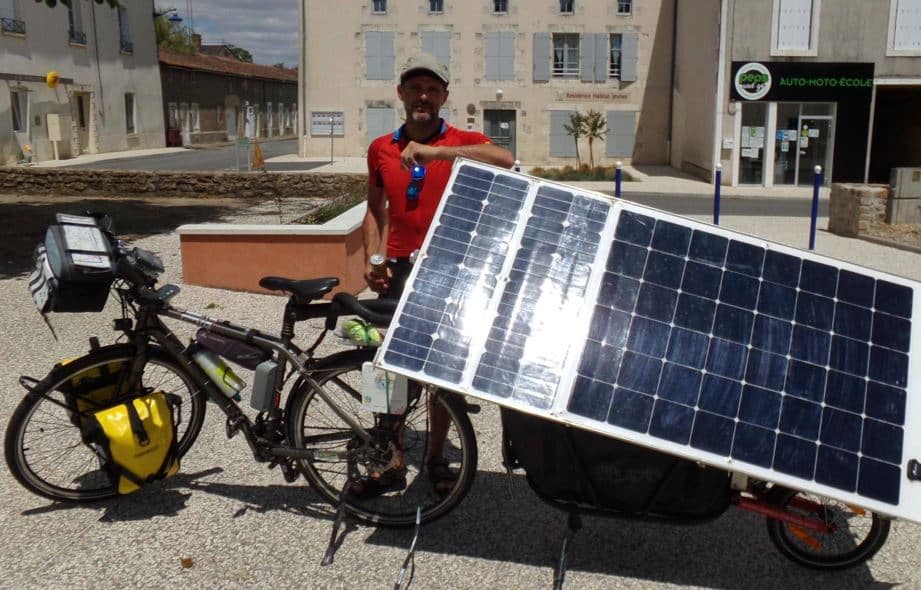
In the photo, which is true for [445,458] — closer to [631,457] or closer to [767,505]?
[631,457]

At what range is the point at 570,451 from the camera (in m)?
3.32

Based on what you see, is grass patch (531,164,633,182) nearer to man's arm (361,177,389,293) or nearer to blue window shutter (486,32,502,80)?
blue window shutter (486,32,502,80)

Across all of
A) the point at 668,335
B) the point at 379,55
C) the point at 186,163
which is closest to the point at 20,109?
the point at 186,163

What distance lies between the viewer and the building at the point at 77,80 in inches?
1270

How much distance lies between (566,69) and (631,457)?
36.3 meters

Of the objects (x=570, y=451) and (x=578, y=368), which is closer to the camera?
(x=578, y=368)

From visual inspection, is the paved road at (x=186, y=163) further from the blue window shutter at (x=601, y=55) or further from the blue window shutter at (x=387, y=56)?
the blue window shutter at (x=601, y=55)

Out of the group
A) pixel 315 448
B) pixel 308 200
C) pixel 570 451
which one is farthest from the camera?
pixel 308 200

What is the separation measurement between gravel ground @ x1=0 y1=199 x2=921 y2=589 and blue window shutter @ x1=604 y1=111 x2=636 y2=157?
35031 mm

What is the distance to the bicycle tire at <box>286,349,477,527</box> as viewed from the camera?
11.9ft

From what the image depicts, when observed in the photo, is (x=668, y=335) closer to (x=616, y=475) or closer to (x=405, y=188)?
(x=616, y=475)

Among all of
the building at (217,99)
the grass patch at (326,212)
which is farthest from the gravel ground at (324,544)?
the building at (217,99)

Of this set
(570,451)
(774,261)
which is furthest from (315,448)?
(774,261)

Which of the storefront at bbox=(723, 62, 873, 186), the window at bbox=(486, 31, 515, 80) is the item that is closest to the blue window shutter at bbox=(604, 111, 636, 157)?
the window at bbox=(486, 31, 515, 80)
